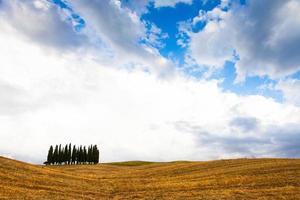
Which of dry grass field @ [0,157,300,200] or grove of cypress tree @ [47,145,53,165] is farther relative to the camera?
grove of cypress tree @ [47,145,53,165]

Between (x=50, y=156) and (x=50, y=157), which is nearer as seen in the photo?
(x=50, y=157)

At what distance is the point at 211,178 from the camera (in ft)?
155

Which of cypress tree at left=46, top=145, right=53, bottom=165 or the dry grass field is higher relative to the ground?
cypress tree at left=46, top=145, right=53, bottom=165

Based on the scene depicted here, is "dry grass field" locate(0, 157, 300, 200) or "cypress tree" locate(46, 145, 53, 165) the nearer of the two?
"dry grass field" locate(0, 157, 300, 200)

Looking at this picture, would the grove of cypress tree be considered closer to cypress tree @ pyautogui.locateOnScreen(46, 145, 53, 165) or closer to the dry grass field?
cypress tree @ pyautogui.locateOnScreen(46, 145, 53, 165)

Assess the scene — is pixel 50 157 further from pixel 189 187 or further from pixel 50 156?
pixel 189 187

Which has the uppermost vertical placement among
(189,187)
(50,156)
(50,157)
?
(50,156)

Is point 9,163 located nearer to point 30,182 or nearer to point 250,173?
point 30,182

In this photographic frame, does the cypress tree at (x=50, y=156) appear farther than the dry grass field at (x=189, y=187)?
Yes

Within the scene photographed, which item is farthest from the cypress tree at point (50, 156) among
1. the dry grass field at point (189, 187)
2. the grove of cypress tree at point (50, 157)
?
the dry grass field at point (189, 187)

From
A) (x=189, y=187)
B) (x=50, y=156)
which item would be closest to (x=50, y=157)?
(x=50, y=156)

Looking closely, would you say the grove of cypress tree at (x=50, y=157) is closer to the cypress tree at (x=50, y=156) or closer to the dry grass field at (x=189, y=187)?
the cypress tree at (x=50, y=156)

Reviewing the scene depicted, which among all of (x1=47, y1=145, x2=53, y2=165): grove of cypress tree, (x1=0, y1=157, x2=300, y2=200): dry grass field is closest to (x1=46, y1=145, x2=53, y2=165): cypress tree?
(x1=47, y1=145, x2=53, y2=165): grove of cypress tree

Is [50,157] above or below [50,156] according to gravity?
below
